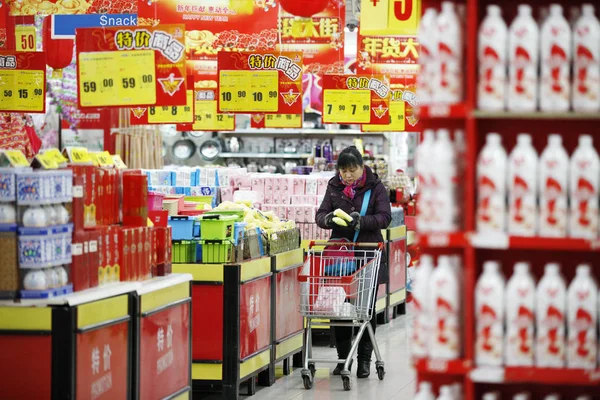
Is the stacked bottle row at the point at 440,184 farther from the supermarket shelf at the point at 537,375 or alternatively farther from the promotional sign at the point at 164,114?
the promotional sign at the point at 164,114

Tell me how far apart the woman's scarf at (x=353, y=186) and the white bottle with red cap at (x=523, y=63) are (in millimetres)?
5022

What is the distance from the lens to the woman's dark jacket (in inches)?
363

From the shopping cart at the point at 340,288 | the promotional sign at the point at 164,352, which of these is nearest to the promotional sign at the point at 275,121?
the shopping cart at the point at 340,288

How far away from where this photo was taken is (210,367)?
7957 mm

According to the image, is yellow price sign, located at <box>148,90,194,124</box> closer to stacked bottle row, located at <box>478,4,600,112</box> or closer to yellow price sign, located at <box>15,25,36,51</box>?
yellow price sign, located at <box>15,25,36,51</box>

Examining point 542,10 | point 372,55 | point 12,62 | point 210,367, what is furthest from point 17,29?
point 542,10

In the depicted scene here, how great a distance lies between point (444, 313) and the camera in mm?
4277

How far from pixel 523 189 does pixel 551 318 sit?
53cm

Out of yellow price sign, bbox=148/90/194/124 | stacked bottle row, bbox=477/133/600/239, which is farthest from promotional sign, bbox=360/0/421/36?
stacked bottle row, bbox=477/133/600/239

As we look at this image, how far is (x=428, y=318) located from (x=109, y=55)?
5.06 meters

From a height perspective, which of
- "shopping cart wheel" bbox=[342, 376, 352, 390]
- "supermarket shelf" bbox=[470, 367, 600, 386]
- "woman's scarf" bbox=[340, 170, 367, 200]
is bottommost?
"shopping cart wheel" bbox=[342, 376, 352, 390]

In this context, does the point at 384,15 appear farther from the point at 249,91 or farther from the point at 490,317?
the point at 490,317

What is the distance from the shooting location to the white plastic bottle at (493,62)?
14.0ft

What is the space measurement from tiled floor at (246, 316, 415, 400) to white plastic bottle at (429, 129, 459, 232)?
4.31 metres
